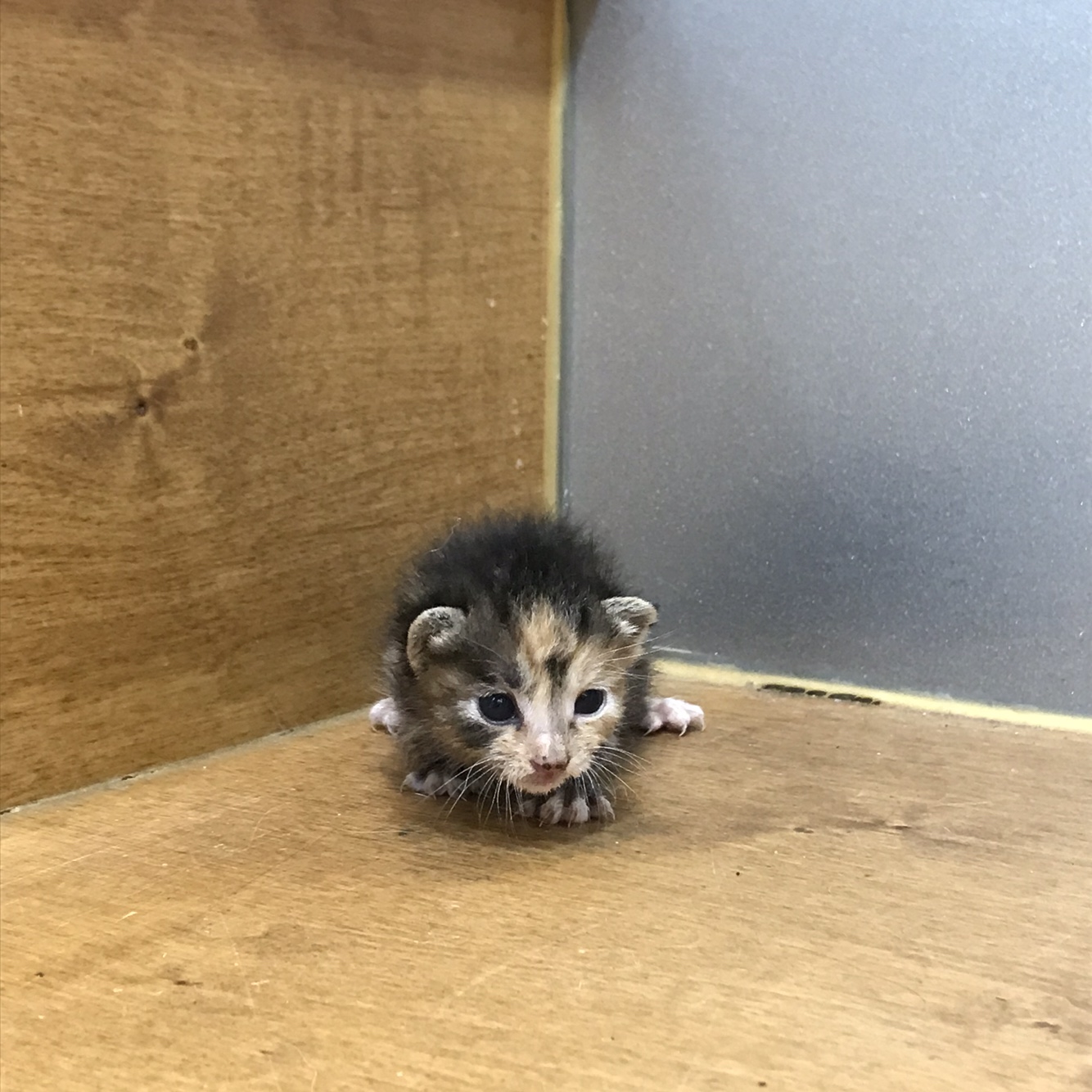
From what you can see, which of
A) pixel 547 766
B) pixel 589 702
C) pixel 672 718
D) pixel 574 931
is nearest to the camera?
pixel 574 931

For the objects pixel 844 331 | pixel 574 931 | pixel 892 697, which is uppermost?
pixel 844 331

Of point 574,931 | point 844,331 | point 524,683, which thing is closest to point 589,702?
point 524,683

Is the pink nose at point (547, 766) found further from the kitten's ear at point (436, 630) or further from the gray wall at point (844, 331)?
the gray wall at point (844, 331)

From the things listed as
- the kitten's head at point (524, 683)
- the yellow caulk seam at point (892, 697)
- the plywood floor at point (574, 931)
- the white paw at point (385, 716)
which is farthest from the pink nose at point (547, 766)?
the yellow caulk seam at point (892, 697)

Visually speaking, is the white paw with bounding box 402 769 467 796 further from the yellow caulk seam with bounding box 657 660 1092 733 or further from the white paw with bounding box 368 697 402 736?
the yellow caulk seam with bounding box 657 660 1092 733

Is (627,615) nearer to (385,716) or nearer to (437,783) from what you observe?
(437,783)

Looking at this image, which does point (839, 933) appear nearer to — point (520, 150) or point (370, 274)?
point (370, 274)
